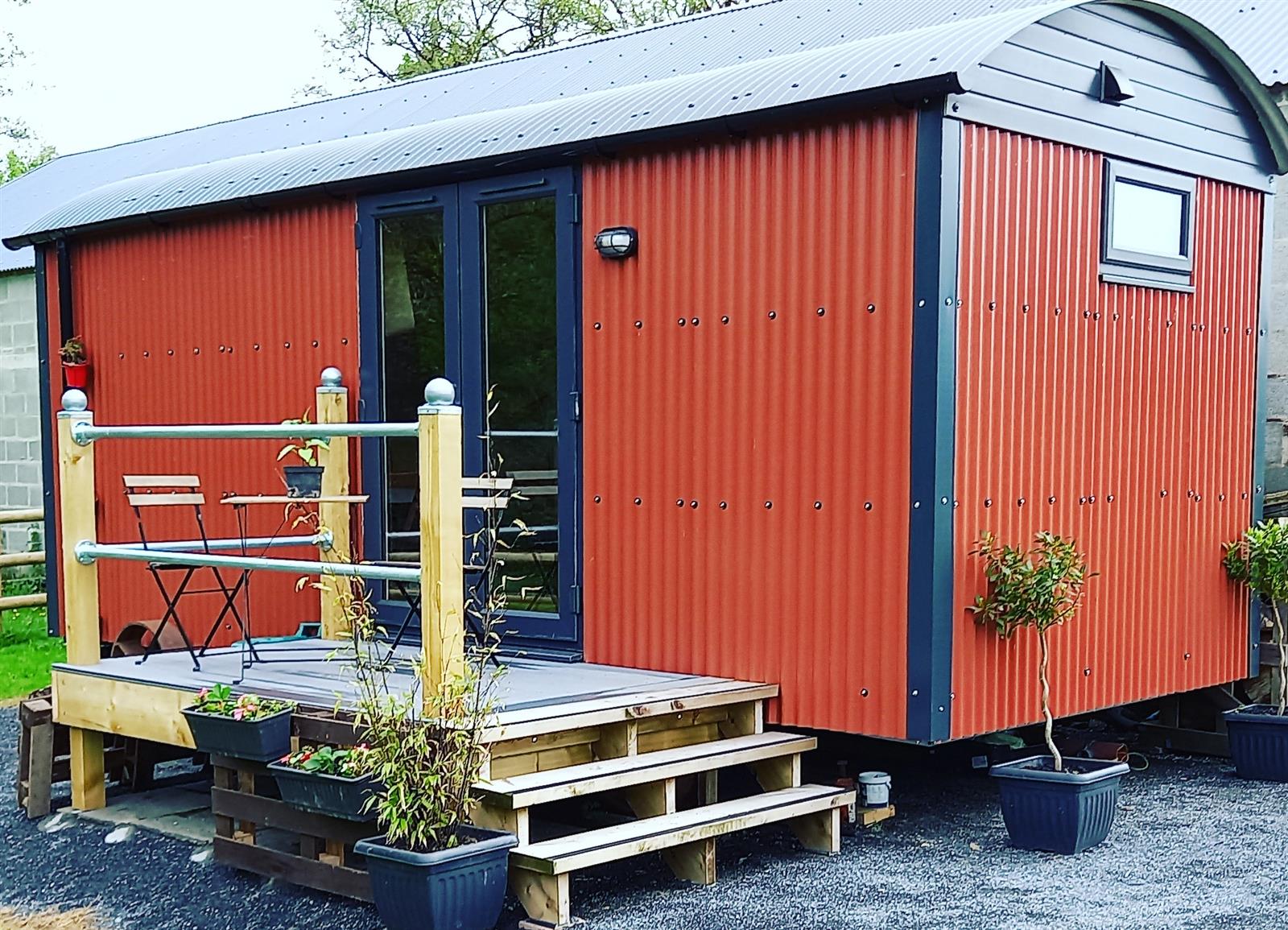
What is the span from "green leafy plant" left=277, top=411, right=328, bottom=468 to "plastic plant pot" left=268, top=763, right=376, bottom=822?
6.19 feet

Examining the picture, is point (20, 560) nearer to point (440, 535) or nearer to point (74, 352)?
point (74, 352)

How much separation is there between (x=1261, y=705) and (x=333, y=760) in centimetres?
442

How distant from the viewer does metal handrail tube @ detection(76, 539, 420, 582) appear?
4891 mm

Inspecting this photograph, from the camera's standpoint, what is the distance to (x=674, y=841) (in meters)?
4.90

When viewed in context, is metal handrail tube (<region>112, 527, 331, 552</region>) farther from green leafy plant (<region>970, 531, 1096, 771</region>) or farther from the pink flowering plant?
green leafy plant (<region>970, 531, 1096, 771</region>)

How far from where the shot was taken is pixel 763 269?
5668 millimetres

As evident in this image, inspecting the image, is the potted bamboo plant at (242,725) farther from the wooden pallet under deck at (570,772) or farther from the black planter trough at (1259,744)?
the black planter trough at (1259,744)

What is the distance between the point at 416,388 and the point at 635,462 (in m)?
1.27

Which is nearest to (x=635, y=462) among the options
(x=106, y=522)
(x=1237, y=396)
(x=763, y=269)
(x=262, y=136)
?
(x=763, y=269)

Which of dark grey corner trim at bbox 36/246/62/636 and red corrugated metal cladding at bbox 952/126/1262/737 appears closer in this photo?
red corrugated metal cladding at bbox 952/126/1262/737

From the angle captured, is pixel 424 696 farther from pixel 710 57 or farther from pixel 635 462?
pixel 710 57

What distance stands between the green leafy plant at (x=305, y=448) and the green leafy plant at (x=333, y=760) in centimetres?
179

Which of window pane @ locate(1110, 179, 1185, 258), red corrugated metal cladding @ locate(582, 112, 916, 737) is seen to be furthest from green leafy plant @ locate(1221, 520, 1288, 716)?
red corrugated metal cladding @ locate(582, 112, 916, 737)

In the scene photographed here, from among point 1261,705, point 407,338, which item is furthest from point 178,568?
point 1261,705
